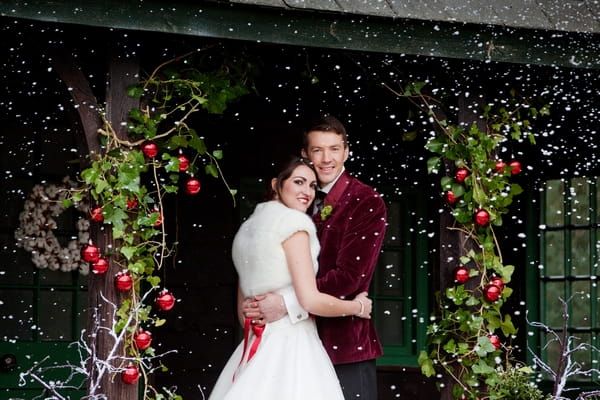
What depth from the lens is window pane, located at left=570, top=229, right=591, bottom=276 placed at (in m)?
7.41

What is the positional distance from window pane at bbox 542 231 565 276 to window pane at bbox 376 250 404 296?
1.05m

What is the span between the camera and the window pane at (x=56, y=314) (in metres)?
6.53

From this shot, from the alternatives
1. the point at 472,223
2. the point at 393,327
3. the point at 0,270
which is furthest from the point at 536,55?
the point at 0,270

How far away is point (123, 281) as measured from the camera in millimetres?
4762

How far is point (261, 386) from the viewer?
4.70m

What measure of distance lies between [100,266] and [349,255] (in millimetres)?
1157

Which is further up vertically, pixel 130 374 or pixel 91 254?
pixel 91 254

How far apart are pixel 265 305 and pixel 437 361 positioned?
3.62 feet

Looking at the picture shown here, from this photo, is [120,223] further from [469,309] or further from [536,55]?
[536,55]

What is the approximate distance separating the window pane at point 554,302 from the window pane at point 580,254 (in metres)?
0.16

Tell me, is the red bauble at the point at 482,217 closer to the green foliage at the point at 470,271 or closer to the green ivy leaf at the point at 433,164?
the green foliage at the point at 470,271

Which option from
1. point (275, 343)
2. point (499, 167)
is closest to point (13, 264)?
point (275, 343)

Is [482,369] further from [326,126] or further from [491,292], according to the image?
[326,126]

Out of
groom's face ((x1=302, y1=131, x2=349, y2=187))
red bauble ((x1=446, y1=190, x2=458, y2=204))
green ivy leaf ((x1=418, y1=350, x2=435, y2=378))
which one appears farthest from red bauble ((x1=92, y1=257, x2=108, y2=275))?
red bauble ((x1=446, y1=190, x2=458, y2=204))
